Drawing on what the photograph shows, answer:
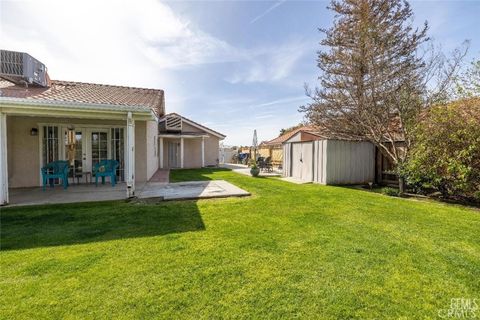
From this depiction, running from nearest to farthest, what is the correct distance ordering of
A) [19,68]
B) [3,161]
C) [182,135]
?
1. [3,161]
2. [19,68]
3. [182,135]

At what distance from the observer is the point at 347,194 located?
8.95 m

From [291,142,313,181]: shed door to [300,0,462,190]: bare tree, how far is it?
1.90 m

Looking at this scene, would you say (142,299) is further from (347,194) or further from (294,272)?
(347,194)

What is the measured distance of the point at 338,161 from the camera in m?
11.5

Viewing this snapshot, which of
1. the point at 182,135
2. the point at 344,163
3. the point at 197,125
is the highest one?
the point at 197,125

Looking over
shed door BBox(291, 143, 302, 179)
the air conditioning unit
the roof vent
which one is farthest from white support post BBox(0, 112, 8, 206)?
the roof vent

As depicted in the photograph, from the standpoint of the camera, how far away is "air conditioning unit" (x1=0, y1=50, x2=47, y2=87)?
9172mm

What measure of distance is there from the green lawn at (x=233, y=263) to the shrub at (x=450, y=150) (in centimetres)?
167

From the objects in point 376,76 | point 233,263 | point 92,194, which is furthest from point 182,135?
point 233,263

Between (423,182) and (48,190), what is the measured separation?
13578 mm

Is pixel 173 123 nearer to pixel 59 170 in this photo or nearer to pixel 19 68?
pixel 19 68

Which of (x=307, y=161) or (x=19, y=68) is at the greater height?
(x=19, y=68)

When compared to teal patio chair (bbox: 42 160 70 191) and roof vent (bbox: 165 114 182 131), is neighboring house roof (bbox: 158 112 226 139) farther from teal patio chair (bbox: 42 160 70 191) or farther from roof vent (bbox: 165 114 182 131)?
teal patio chair (bbox: 42 160 70 191)

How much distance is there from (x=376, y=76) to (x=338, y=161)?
399cm
